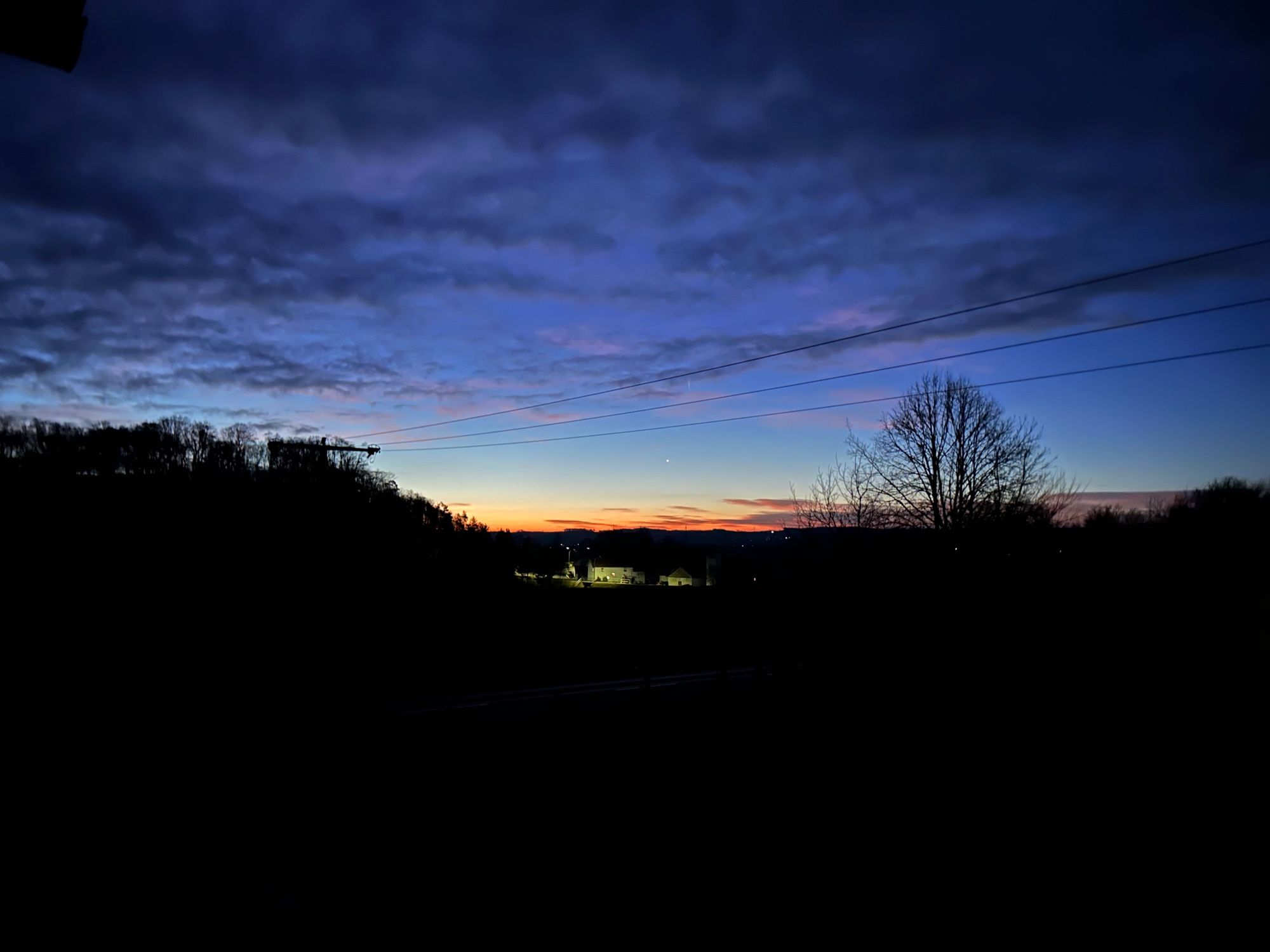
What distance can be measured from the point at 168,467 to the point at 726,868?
18474mm

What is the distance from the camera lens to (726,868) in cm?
577

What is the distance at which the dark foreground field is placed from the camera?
18.0ft

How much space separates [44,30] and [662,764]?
7.81 m

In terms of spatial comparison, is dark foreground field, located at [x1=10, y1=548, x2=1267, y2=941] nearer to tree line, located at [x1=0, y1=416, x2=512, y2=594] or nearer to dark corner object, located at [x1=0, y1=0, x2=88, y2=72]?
tree line, located at [x1=0, y1=416, x2=512, y2=594]

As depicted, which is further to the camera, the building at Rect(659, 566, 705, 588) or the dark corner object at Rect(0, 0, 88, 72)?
the building at Rect(659, 566, 705, 588)

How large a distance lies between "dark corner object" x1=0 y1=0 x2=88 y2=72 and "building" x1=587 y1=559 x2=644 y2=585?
8326 cm

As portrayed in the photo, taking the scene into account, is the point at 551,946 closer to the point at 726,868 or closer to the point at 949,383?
the point at 726,868

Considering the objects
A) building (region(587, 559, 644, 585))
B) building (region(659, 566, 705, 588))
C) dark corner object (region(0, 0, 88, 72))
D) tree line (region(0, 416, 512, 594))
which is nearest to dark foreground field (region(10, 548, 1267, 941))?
tree line (region(0, 416, 512, 594))

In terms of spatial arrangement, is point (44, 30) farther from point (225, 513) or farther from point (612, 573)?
point (612, 573)

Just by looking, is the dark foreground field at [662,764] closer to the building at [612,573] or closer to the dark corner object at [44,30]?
the dark corner object at [44,30]

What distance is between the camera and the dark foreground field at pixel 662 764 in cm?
548

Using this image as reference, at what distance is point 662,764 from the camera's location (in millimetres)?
7648

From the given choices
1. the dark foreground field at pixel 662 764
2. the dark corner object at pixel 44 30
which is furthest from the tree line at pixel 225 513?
the dark corner object at pixel 44 30

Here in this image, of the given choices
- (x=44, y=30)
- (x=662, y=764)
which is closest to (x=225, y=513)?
(x=662, y=764)
